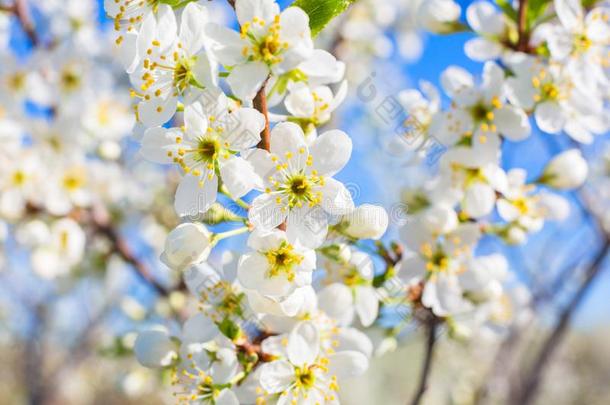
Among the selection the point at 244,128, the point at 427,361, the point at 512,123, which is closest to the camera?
the point at 244,128

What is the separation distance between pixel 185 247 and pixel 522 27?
3.35 feet

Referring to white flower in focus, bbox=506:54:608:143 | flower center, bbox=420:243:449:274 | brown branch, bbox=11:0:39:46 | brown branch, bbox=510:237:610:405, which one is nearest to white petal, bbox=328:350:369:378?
flower center, bbox=420:243:449:274

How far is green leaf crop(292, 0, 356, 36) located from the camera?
38.9 inches

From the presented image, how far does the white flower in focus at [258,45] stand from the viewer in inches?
36.4

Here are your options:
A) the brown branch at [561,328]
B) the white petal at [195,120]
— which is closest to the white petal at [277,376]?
the white petal at [195,120]

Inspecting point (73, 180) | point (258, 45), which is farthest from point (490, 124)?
point (73, 180)

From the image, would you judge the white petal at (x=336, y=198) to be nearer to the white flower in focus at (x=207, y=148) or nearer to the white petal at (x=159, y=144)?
the white flower in focus at (x=207, y=148)

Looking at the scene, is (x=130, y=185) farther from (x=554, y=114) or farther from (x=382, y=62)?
(x=382, y=62)

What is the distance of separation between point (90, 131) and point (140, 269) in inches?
28.3

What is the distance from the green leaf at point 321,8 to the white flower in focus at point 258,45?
62mm

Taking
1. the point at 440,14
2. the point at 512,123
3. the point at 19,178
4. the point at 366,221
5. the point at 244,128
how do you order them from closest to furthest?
the point at 244,128
the point at 366,221
the point at 512,123
the point at 440,14
the point at 19,178

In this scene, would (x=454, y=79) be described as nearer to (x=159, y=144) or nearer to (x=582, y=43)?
(x=582, y=43)

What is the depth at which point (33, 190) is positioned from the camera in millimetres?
2324

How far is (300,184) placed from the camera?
3.30ft
